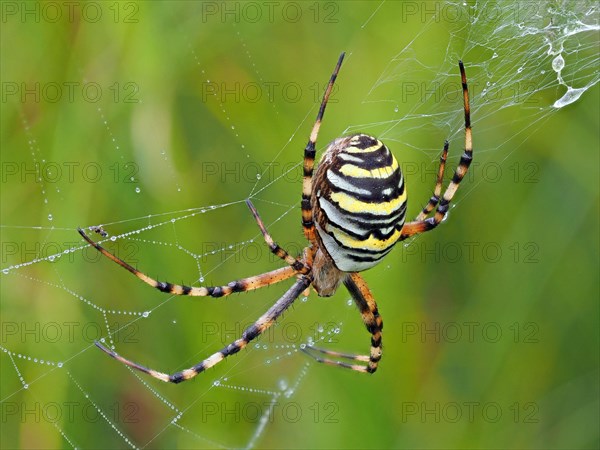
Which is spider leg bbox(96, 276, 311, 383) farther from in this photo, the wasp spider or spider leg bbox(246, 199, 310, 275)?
spider leg bbox(246, 199, 310, 275)

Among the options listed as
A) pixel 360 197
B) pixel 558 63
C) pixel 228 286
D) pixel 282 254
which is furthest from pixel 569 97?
pixel 228 286

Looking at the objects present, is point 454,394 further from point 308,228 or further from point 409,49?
point 409,49

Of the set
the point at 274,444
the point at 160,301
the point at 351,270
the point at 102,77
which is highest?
the point at 102,77

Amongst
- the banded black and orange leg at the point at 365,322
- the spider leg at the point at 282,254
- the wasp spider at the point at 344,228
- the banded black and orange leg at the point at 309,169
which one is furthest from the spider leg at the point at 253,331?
the banded black and orange leg at the point at 309,169

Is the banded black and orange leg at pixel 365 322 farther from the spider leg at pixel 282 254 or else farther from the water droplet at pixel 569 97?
the water droplet at pixel 569 97

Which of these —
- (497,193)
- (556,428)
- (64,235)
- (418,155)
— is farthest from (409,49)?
(556,428)

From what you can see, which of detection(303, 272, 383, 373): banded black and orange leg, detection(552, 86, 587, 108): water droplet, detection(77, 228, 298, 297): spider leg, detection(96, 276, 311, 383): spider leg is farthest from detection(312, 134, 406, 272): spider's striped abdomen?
detection(552, 86, 587, 108): water droplet

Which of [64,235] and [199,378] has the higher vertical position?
[64,235]
